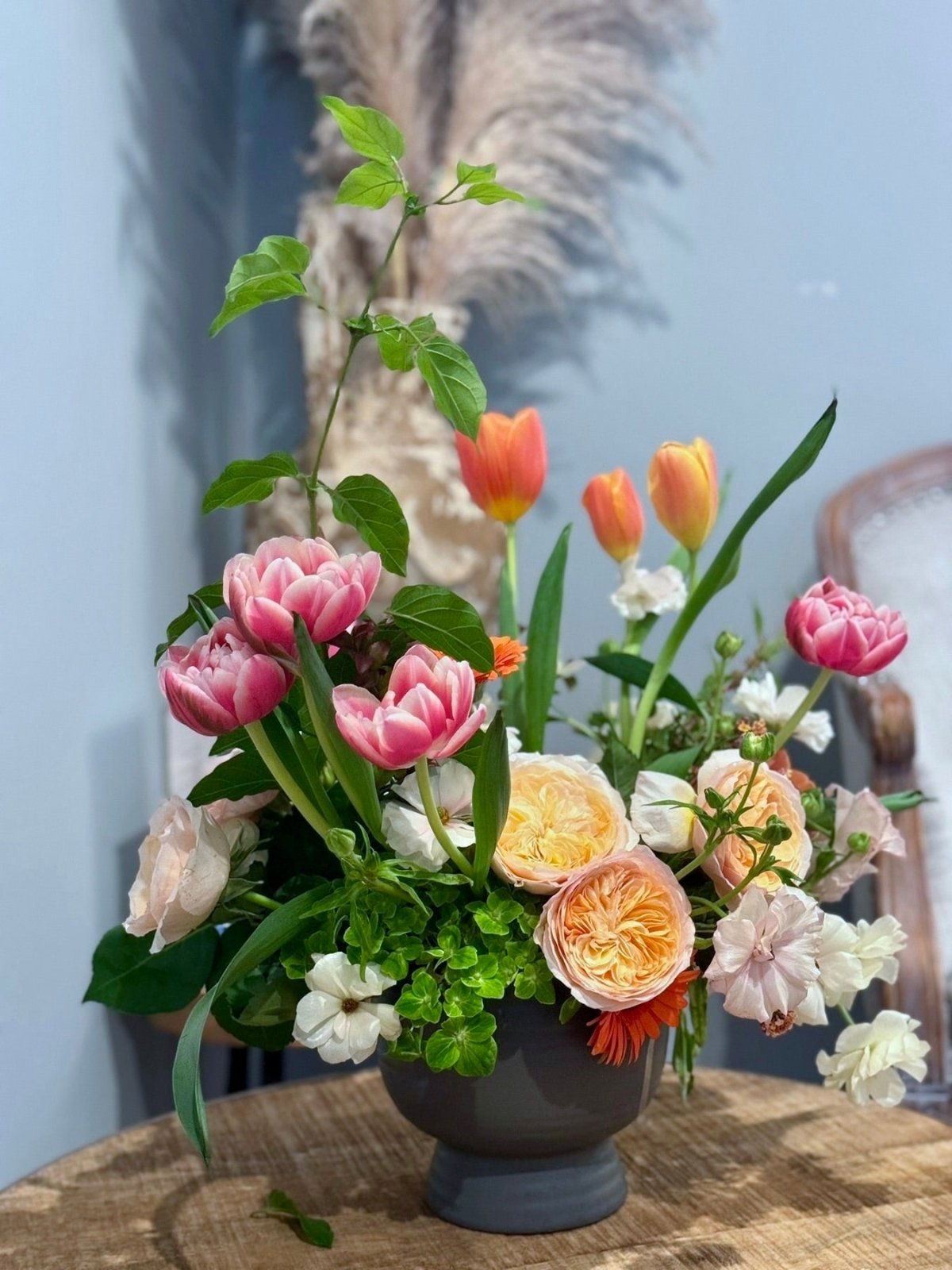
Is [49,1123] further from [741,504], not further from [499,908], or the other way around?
[741,504]

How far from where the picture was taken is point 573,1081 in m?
0.71

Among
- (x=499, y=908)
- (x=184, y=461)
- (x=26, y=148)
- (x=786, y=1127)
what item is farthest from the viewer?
(x=184, y=461)

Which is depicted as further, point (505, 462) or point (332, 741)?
point (505, 462)

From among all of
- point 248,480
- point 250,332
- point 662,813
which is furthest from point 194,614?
point 250,332

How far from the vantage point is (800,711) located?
0.79m

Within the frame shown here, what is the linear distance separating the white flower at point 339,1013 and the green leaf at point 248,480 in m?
0.25

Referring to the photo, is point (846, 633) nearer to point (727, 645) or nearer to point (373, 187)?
point (727, 645)

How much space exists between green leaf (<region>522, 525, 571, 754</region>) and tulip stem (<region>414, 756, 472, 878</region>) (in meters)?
0.15

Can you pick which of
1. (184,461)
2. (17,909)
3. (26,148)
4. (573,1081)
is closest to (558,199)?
(184,461)

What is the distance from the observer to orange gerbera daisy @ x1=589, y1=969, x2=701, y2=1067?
67cm

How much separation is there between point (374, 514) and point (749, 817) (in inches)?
10.5

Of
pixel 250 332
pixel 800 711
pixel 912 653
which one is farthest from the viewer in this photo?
pixel 250 332

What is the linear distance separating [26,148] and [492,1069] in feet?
2.80

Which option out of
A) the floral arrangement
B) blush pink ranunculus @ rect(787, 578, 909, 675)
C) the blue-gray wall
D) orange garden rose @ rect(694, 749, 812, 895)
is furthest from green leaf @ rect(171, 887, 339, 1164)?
the blue-gray wall
